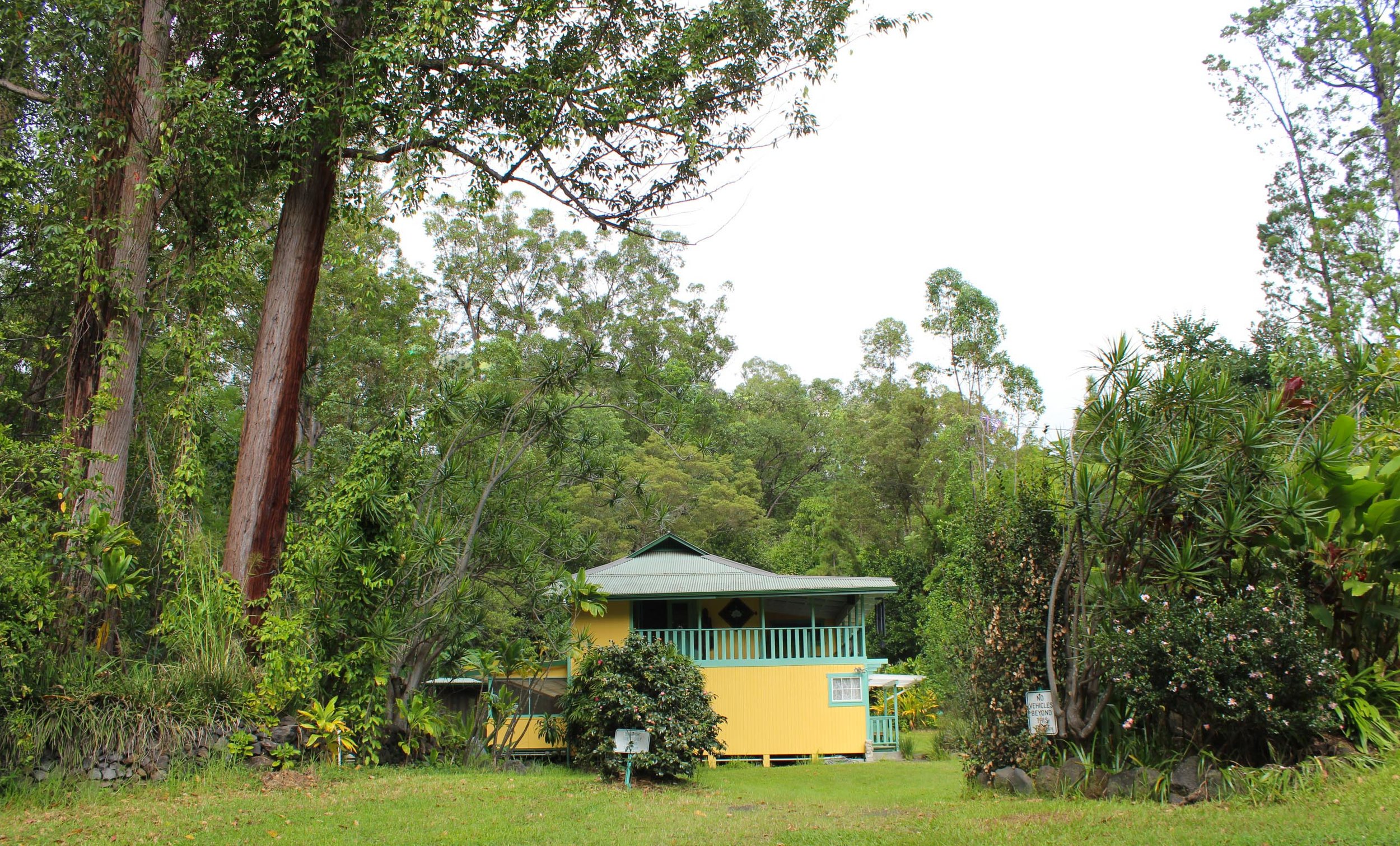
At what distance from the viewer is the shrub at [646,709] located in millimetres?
11188

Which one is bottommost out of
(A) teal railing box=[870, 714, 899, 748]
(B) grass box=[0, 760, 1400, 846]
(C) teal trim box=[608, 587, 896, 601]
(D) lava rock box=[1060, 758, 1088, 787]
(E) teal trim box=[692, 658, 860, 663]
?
(A) teal railing box=[870, 714, 899, 748]

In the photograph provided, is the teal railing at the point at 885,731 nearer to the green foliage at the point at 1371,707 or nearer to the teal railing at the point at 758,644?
the teal railing at the point at 758,644

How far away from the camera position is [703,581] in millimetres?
16125

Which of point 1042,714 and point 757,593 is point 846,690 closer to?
point 757,593

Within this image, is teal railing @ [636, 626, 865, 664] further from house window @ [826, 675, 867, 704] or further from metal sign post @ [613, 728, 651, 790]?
metal sign post @ [613, 728, 651, 790]

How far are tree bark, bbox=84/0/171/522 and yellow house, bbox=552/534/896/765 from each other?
767 cm

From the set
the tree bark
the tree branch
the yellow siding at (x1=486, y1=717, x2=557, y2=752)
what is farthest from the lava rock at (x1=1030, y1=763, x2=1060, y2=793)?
the tree branch

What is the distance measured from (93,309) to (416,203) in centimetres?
365

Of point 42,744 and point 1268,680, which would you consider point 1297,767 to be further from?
point 42,744

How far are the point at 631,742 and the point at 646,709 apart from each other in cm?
48

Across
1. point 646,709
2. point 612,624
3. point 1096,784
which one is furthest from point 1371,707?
point 612,624

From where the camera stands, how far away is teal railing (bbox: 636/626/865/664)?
16.2 meters

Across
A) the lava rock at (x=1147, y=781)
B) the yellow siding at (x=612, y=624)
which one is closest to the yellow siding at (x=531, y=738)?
the yellow siding at (x=612, y=624)

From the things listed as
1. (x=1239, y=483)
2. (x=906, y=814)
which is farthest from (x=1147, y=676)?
(x=906, y=814)
